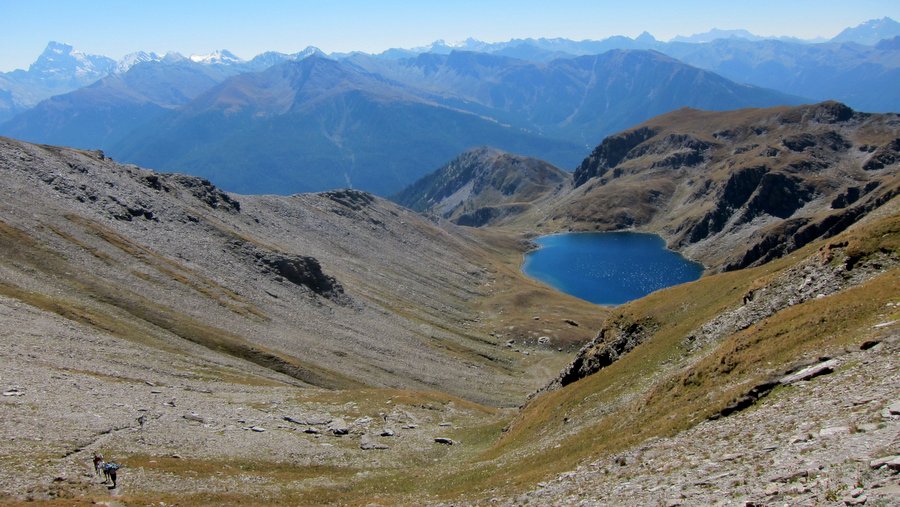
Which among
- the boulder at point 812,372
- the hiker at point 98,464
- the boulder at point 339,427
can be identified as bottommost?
the boulder at point 339,427

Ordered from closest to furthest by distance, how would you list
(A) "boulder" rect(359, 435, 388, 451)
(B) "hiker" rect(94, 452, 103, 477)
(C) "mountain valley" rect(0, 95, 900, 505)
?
(C) "mountain valley" rect(0, 95, 900, 505)
(B) "hiker" rect(94, 452, 103, 477)
(A) "boulder" rect(359, 435, 388, 451)

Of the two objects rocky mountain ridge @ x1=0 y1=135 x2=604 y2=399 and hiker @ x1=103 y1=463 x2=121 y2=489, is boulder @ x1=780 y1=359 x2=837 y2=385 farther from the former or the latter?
rocky mountain ridge @ x1=0 y1=135 x2=604 y2=399

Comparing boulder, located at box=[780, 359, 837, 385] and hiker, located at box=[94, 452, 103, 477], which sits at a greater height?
boulder, located at box=[780, 359, 837, 385]

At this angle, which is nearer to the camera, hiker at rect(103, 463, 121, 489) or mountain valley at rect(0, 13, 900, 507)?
mountain valley at rect(0, 13, 900, 507)

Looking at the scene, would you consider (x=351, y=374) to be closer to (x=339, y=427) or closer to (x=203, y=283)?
(x=203, y=283)

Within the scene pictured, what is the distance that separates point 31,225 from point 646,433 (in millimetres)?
102270

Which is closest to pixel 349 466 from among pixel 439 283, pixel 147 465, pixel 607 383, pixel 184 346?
pixel 147 465

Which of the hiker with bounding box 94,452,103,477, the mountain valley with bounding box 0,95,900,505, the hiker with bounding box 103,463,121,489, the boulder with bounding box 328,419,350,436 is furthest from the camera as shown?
the boulder with bounding box 328,419,350,436

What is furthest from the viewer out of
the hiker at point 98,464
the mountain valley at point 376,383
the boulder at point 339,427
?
the boulder at point 339,427

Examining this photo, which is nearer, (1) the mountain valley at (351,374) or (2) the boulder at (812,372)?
(2) the boulder at (812,372)

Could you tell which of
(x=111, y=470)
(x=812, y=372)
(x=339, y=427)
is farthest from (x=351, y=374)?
(x=812, y=372)

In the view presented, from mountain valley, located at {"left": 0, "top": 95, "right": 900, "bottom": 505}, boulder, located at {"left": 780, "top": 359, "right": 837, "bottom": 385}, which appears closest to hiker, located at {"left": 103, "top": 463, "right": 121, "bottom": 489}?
mountain valley, located at {"left": 0, "top": 95, "right": 900, "bottom": 505}

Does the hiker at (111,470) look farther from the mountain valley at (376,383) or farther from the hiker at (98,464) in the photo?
the hiker at (98,464)

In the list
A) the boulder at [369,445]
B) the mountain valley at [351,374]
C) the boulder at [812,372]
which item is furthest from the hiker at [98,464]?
the boulder at [812,372]
